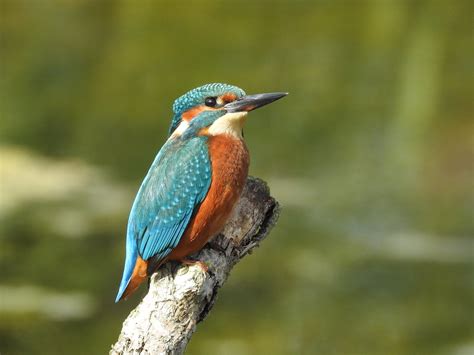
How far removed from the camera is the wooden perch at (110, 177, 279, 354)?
8.80 feet

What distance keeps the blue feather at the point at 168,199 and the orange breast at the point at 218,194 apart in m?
0.02

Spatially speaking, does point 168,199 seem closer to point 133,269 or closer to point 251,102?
point 133,269

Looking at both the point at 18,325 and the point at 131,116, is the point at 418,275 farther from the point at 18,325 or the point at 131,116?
the point at 131,116

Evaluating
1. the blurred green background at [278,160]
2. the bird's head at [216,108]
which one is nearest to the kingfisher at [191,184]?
the bird's head at [216,108]

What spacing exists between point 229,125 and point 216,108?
67 mm

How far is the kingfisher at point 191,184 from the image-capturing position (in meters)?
3.10

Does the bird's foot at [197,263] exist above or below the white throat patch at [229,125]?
below

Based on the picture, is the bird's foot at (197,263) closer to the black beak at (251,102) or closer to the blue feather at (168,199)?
the blue feather at (168,199)

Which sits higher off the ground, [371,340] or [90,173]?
[90,173]

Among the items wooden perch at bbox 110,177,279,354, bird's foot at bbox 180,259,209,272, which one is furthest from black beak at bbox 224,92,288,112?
bird's foot at bbox 180,259,209,272

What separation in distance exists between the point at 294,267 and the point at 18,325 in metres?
1.65

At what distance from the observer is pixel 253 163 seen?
7.48 meters

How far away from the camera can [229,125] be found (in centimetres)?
327

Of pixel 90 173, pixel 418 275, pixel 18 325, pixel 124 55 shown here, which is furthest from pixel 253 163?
pixel 124 55
